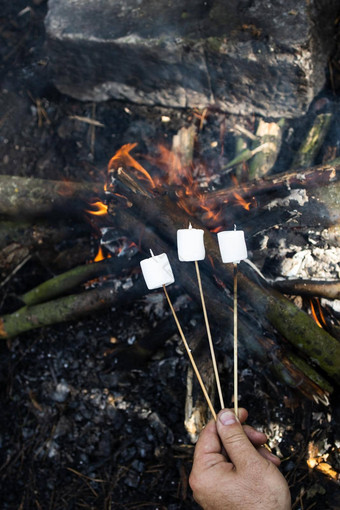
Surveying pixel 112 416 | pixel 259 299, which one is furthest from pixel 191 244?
pixel 112 416

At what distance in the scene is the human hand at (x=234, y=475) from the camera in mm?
2006

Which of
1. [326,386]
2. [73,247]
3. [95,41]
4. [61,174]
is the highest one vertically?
[95,41]

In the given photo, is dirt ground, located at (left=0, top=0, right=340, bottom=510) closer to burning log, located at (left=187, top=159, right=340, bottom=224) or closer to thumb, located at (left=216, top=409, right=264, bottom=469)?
burning log, located at (left=187, top=159, right=340, bottom=224)

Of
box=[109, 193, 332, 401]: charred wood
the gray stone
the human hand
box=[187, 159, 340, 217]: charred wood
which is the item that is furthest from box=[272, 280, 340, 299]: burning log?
the gray stone

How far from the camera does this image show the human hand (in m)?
2.01

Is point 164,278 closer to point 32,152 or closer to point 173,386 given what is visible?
point 173,386

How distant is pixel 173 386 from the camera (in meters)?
3.54

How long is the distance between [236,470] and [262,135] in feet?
11.2

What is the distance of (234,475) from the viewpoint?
2061mm

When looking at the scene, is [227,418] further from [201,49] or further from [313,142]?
[201,49]

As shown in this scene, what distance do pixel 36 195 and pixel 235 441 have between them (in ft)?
9.98

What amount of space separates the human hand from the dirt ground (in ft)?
3.64

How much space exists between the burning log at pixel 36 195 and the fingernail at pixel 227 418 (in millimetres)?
2484

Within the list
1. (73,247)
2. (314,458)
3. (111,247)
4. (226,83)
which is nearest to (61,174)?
(73,247)
